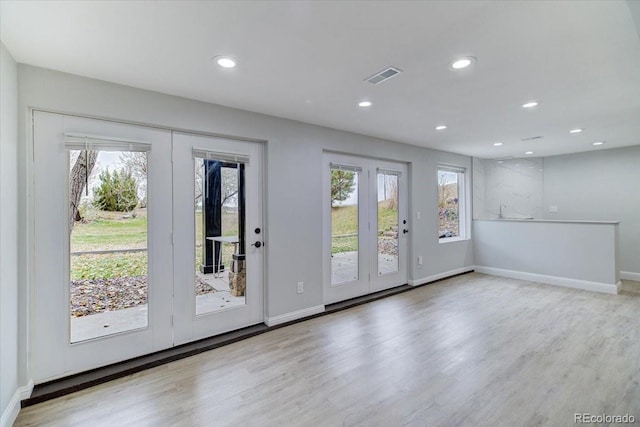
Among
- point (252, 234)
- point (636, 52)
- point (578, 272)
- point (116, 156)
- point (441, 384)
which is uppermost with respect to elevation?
point (636, 52)

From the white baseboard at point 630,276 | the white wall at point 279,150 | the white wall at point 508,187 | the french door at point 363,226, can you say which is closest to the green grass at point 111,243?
the white wall at point 279,150

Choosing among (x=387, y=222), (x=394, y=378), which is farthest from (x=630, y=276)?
(x=394, y=378)

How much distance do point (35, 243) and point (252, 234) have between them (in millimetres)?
1793

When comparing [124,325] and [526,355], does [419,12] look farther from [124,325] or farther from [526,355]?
[124,325]

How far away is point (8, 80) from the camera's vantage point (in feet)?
6.46

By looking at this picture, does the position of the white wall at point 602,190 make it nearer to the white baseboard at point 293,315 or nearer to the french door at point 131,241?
the white baseboard at point 293,315

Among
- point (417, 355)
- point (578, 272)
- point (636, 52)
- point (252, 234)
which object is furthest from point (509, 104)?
point (578, 272)

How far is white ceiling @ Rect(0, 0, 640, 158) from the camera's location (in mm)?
1621

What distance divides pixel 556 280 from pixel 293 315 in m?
4.67

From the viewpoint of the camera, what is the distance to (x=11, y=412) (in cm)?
192

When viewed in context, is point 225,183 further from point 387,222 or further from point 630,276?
point 630,276

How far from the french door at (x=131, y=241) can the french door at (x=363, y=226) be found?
1172 millimetres

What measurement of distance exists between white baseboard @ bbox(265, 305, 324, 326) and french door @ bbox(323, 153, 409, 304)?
0.96 feet

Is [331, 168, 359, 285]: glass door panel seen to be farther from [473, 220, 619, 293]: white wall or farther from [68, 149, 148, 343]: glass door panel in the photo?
[473, 220, 619, 293]: white wall
